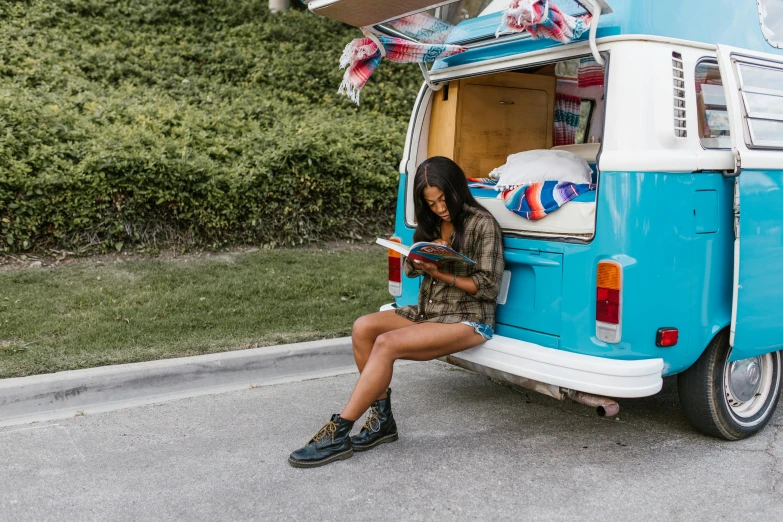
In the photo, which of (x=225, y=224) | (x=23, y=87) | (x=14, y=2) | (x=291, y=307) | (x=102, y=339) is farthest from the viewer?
(x=14, y=2)

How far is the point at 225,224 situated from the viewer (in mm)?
7797

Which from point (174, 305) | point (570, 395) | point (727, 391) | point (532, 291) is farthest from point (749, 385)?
point (174, 305)

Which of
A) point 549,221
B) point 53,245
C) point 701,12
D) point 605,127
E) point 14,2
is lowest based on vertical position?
point 53,245

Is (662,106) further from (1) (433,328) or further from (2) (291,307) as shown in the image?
(2) (291,307)

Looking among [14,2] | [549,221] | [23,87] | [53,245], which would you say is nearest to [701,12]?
[549,221]

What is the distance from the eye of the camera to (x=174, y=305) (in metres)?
6.28

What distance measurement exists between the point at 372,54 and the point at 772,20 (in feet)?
7.25

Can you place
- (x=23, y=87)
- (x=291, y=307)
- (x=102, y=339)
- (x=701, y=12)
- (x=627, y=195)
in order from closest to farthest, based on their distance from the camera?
(x=627, y=195)
(x=701, y=12)
(x=102, y=339)
(x=291, y=307)
(x=23, y=87)

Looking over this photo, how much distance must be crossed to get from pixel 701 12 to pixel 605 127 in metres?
0.81

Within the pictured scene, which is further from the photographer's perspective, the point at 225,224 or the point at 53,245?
the point at 225,224

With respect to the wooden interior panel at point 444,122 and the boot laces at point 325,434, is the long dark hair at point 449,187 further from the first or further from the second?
the boot laces at point 325,434

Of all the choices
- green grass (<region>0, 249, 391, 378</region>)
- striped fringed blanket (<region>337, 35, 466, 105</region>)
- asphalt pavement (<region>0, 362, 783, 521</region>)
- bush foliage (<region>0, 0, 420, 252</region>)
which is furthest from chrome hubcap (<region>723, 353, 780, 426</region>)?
bush foliage (<region>0, 0, 420, 252</region>)

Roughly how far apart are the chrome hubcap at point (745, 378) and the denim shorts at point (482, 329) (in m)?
1.30

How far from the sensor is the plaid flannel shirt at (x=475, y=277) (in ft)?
13.1
